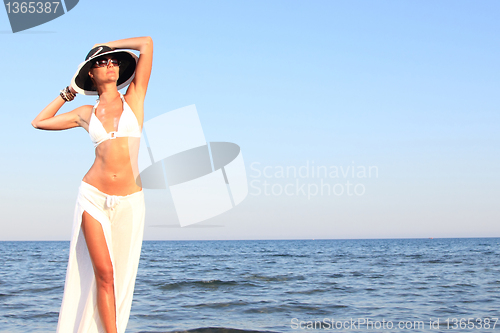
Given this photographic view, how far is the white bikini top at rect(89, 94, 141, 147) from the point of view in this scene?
3.41 meters

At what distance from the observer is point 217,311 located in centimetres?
1005

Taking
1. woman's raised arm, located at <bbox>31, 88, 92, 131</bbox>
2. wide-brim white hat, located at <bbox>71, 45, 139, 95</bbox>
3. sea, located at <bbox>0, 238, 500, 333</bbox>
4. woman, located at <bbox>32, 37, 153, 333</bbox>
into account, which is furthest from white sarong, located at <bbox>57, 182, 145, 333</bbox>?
sea, located at <bbox>0, 238, 500, 333</bbox>

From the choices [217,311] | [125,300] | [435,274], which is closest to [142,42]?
[125,300]

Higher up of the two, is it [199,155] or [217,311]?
[199,155]

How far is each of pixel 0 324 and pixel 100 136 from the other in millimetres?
6668

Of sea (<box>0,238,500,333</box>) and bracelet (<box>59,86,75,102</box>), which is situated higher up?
bracelet (<box>59,86,75,102</box>)

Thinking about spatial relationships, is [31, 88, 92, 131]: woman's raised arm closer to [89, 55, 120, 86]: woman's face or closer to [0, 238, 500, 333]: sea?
[89, 55, 120, 86]: woman's face

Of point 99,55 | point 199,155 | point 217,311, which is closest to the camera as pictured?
point 99,55

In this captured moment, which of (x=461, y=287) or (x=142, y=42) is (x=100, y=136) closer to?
(x=142, y=42)

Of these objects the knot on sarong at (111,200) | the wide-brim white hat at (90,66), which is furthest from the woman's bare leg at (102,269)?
the wide-brim white hat at (90,66)

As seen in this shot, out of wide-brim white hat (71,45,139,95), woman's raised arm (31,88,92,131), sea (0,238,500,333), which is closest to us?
wide-brim white hat (71,45,139,95)

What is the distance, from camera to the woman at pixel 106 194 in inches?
134

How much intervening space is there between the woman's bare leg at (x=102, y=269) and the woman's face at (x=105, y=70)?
1.02 metres

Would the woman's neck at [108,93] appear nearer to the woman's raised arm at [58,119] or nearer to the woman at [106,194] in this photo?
the woman at [106,194]
